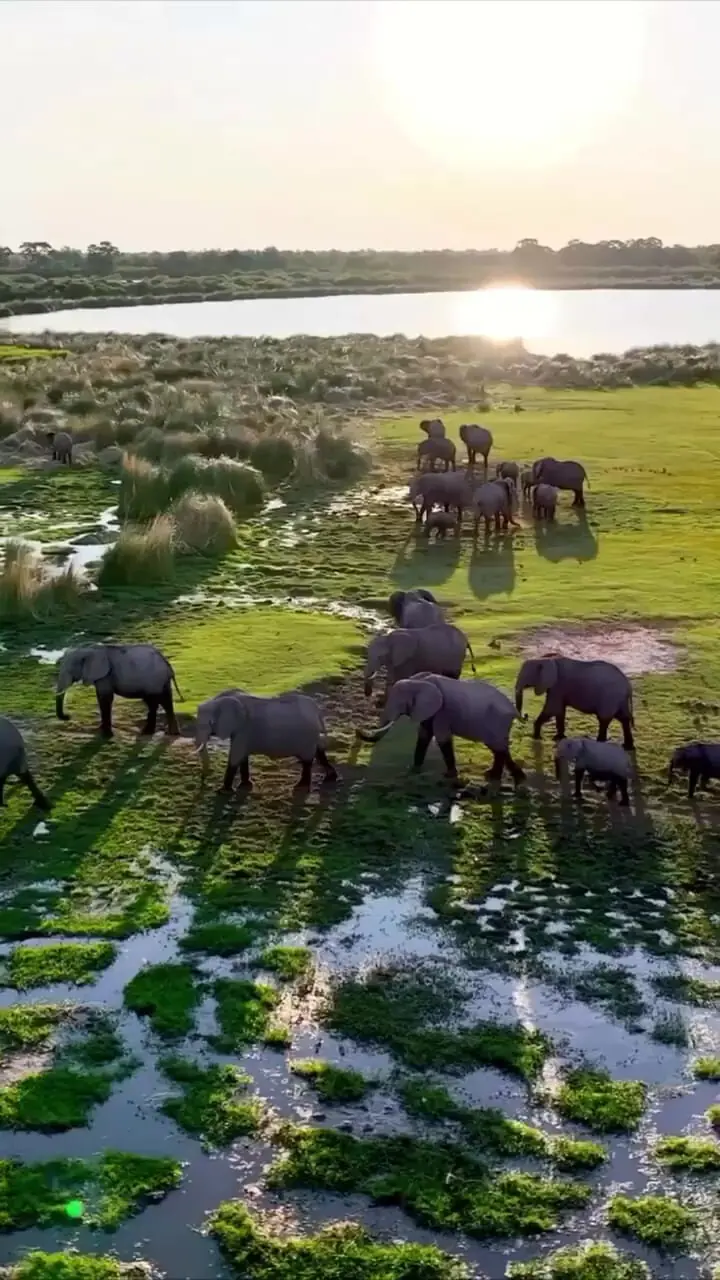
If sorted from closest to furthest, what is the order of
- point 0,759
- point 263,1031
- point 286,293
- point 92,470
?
point 263,1031, point 0,759, point 92,470, point 286,293

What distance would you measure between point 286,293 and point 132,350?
66.7 metres

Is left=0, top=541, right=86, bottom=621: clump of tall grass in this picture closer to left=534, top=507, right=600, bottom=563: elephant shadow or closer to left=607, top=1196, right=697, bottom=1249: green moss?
left=534, top=507, right=600, bottom=563: elephant shadow

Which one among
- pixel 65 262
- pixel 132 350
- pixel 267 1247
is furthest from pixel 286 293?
pixel 267 1247

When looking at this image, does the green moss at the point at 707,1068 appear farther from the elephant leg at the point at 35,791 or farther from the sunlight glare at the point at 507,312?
the sunlight glare at the point at 507,312

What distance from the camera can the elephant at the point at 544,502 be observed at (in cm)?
2320

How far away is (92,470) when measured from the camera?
92.0 ft

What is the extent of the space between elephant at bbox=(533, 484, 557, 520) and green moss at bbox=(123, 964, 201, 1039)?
15.5m

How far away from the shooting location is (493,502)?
72.8 feet

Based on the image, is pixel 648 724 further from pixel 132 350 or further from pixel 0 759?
pixel 132 350

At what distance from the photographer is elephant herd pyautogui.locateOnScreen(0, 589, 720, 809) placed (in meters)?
11.6

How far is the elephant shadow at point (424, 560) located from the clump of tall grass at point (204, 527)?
264cm

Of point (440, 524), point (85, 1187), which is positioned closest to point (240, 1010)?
point (85, 1187)

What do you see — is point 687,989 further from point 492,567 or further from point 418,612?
point 492,567

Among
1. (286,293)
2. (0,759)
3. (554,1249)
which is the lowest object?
(554,1249)
